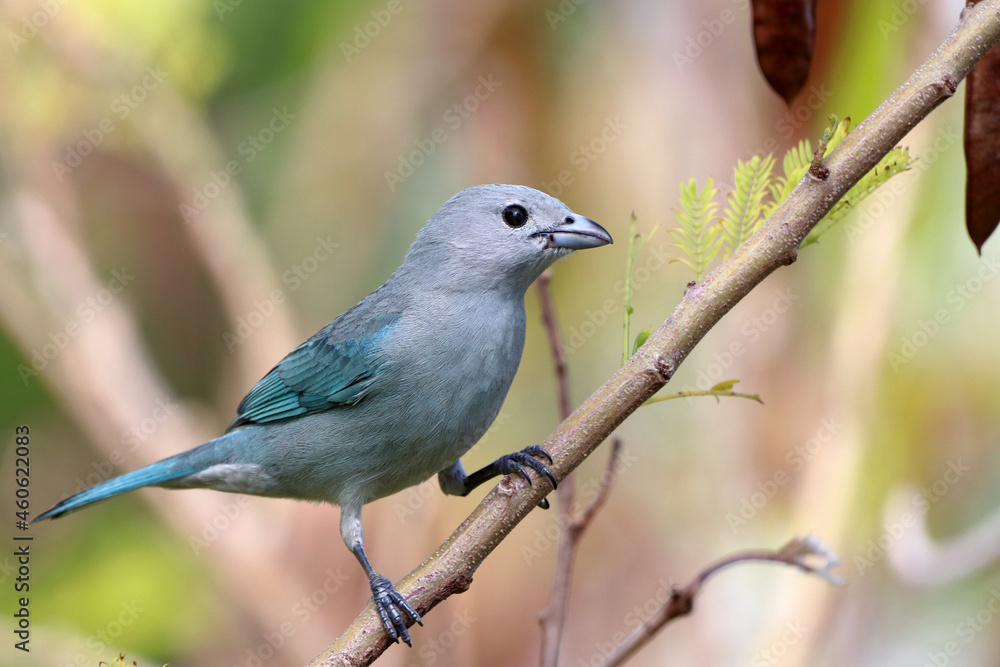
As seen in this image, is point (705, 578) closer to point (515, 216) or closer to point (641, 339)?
point (641, 339)

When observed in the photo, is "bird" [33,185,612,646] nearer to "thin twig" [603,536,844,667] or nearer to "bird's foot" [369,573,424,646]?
"bird's foot" [369,573,424,646]

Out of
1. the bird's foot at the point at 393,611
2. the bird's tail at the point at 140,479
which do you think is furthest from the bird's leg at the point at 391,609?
the bird's tail at the point at 140,479

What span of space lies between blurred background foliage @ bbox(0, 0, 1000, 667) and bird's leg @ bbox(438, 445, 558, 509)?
1007 mm

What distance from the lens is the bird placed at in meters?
2.08

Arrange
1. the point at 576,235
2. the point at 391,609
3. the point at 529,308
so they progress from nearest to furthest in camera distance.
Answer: the point at 391,609 < the point at 576,235 < the point at 529,308

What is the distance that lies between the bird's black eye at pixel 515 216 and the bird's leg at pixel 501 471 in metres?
0.61

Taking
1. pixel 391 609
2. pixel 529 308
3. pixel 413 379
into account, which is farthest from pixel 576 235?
pixel 529 308

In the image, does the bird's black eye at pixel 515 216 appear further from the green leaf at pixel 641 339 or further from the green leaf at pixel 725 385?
the green leaf at pixel 725 385

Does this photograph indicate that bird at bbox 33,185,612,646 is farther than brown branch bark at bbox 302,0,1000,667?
Yes

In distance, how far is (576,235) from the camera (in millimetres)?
2086

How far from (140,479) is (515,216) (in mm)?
1306

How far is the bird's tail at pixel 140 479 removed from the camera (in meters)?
2.25

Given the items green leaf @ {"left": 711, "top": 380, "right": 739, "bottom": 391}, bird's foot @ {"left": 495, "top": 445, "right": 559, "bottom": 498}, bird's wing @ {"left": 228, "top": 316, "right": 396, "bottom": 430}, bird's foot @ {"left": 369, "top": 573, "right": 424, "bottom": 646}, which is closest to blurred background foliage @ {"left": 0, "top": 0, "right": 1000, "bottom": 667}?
bird's wing @ {"left": 228, "top": 316, "right": 396, "bottom": 430}

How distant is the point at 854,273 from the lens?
3.39 metres
